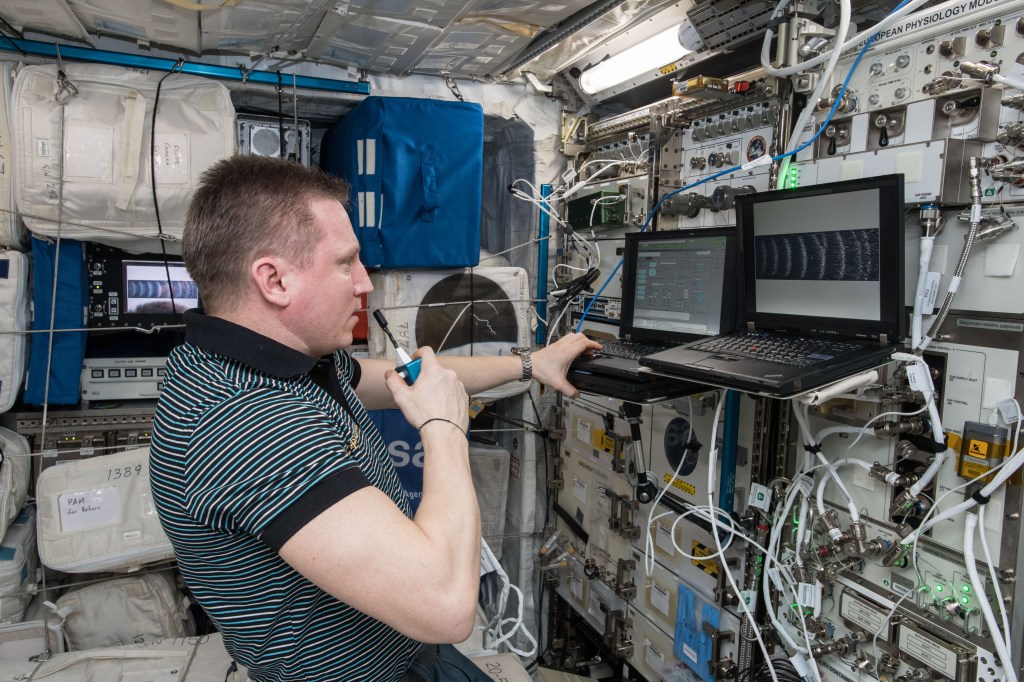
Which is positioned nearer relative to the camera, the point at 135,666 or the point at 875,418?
the point at 875,418

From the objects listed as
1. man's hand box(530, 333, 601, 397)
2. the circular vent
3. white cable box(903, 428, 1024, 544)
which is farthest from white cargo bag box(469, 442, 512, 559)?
white cable box(903, 428, 1024, 544)

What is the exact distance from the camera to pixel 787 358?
161 centimetres

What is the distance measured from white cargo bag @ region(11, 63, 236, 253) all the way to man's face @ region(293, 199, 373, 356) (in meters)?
1.93

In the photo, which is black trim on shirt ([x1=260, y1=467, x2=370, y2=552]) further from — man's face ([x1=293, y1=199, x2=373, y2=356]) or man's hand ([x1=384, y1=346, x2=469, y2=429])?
man's face ([x1=293, y1=199, x2=373, y2=356])

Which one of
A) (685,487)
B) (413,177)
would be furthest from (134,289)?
(685,487)

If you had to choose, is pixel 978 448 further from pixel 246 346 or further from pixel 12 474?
pixel 12 474

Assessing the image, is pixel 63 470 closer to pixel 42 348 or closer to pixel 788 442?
pixel 42 348

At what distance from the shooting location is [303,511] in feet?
3.52

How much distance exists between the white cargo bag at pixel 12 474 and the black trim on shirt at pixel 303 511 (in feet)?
8.23

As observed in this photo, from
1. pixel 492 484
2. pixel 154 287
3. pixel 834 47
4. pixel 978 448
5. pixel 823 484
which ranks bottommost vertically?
pixel 492 484

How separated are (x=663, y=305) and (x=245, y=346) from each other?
1560 mm

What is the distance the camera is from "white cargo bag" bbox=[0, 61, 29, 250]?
2736 millimetres

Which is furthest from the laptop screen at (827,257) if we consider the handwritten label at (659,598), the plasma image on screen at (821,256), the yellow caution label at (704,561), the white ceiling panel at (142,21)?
the white ceiling panel at (142,21)

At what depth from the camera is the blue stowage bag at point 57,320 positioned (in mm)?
2914
